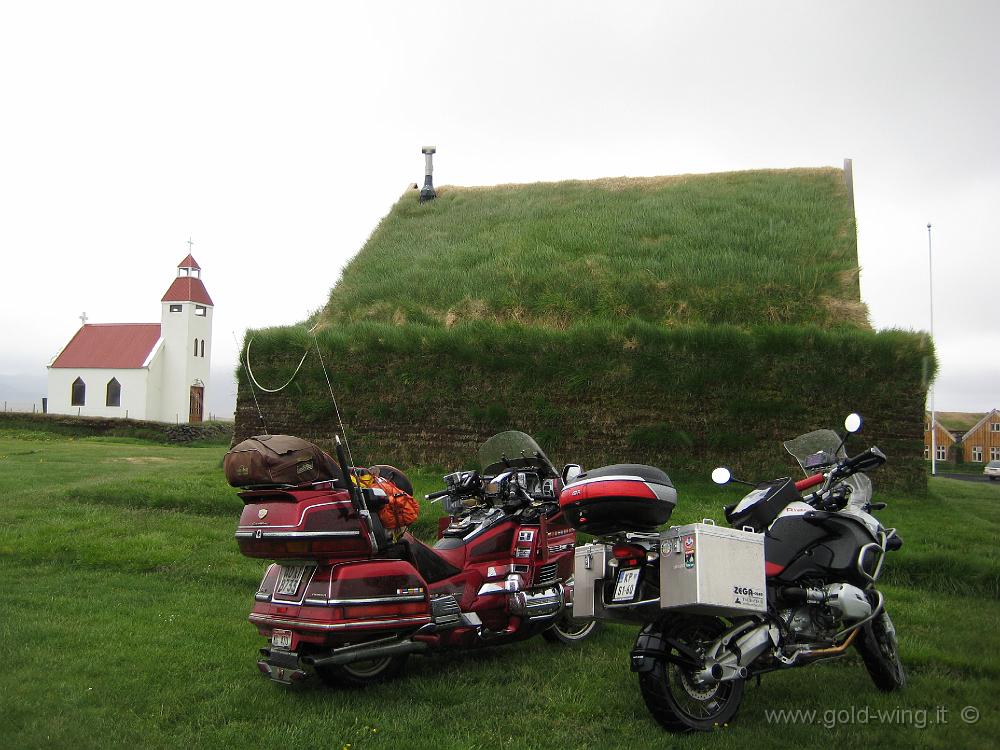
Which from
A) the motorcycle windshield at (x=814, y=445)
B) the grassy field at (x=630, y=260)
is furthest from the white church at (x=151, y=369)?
the motorcycle windshield at (x=814, y=445)

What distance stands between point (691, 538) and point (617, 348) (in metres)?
8.29

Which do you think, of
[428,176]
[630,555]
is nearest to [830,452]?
[630,555]

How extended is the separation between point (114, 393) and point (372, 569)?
2387 inches

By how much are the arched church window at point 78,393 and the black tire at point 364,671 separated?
203ft

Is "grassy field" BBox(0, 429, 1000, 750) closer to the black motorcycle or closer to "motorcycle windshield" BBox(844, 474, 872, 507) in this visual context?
the black motorcycle

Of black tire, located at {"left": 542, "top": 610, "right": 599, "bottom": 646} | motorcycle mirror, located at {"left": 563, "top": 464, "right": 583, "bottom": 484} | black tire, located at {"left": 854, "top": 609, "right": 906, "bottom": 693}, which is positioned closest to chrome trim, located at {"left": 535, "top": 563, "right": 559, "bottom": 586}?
black tire, located at {"left": 542, "top": 610, "right": 599, "bottom": 646}

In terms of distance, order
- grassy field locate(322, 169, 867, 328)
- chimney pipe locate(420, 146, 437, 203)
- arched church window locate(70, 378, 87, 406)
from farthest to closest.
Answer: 1. arched church window locate(70, 378, 87, 406)
2. chimney pipe locate(420, 146, 437, 203)
3. grassy field locate(322, 169, 867, 328)

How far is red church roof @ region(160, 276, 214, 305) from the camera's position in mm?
60906

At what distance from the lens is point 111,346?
62312mm

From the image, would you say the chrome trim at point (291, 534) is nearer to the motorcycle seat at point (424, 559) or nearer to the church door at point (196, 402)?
the motorcycle seat at point (424, 559)

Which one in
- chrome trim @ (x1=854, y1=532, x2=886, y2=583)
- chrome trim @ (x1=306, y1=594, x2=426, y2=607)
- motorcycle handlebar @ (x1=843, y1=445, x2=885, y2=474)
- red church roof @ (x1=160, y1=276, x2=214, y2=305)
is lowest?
chrome trim @ (x1=306, y1=594, x2=426, y2=607)

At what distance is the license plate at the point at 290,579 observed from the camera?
532 centimetres

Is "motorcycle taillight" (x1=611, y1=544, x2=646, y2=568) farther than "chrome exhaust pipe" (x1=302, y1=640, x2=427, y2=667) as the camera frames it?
No

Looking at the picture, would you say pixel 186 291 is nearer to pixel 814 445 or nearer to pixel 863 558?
pixel 814 445
